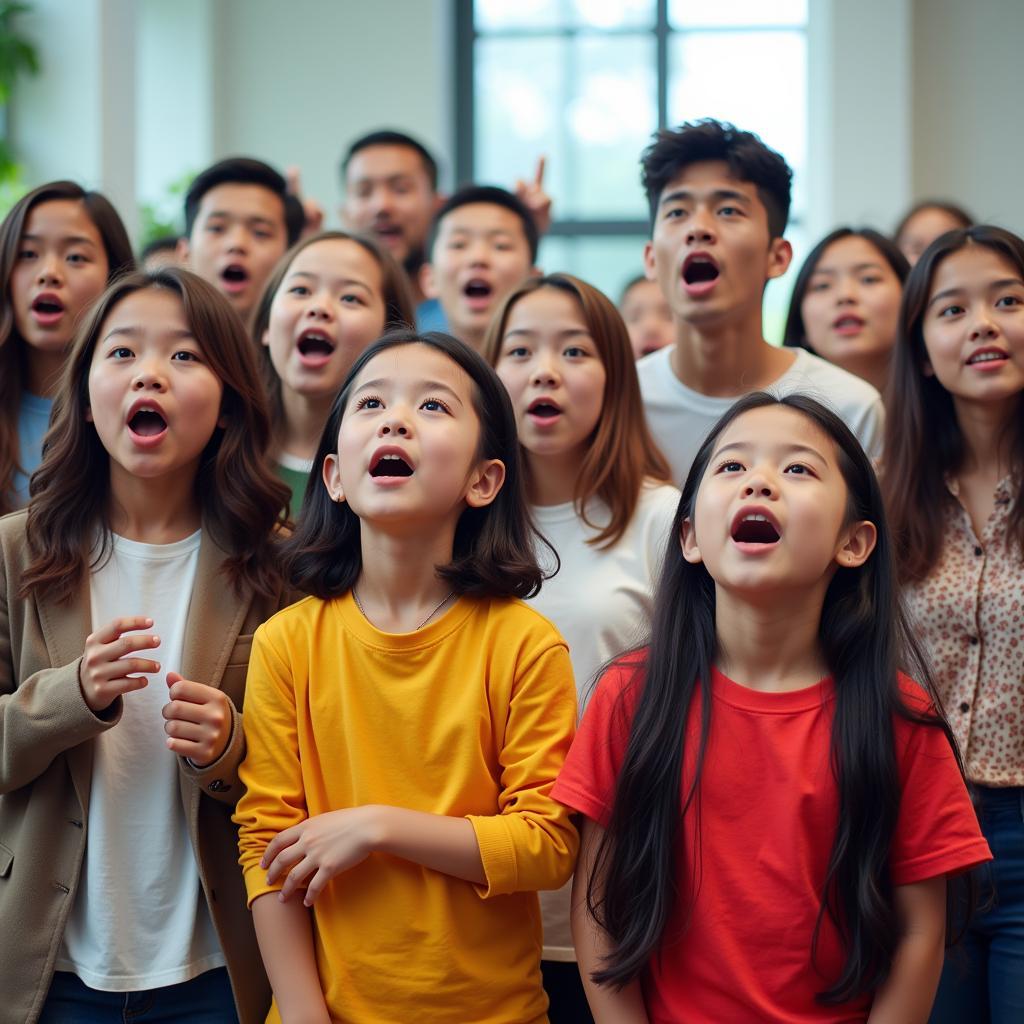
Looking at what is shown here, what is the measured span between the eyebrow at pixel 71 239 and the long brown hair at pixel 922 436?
1.66 metres

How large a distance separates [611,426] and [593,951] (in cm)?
104

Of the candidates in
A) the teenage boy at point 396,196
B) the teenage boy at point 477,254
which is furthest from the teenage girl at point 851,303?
the teenage boy at point 396,196

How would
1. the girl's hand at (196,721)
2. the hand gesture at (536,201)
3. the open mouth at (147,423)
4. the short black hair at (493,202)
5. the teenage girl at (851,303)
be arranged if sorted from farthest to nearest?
the hand gesture at (536,201), the short black hair at (493,202), the teenage girl at (851,303), the open mouth at (147,423), the girl's hand at (196,721)

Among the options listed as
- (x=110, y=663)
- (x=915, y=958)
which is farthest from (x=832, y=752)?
(x=110, y=663)

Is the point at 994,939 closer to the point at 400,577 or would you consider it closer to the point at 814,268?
the point at 400,577

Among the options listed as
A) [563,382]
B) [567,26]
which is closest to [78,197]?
[563,382]

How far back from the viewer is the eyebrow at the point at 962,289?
242 centimetres

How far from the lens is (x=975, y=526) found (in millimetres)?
2346

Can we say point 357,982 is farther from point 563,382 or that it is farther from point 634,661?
point 563,382

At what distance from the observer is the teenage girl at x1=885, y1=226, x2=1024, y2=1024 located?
84.5 inches

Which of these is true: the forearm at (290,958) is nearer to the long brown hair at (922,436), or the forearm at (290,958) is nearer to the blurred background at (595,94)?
the long brown hair at (922,436)

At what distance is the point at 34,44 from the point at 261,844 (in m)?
4.65

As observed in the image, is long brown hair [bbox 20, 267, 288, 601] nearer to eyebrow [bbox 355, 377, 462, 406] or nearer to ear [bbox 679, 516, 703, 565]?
eyebrow [bbox 355, 377, 462, 406]

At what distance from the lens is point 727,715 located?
1.82 metres
